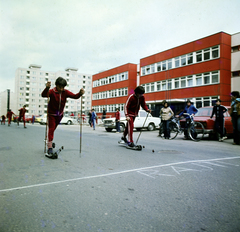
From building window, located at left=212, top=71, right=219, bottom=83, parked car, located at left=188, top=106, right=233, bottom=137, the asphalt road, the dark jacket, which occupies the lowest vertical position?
the asphalt road

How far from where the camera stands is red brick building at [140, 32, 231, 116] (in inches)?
1085

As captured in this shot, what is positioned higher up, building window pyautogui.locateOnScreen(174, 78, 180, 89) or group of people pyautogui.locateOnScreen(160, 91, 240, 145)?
building window pyautogui.locateOnScreen(174, 78, 180, 89)

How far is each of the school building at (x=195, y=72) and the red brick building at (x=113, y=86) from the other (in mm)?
4748

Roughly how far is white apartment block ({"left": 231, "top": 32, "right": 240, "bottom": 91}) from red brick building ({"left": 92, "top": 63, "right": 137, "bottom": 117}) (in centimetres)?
1775

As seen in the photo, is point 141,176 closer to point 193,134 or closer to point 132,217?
point 132,217

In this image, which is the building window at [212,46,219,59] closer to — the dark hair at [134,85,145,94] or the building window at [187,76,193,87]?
the building window at [187,76,193,87]

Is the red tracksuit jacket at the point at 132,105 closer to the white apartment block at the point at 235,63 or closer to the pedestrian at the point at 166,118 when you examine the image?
the pedestrian at the point at 166,118

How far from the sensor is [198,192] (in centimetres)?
329

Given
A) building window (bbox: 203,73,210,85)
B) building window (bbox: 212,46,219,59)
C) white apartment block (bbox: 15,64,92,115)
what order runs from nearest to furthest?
building window (bbox: 212,46,219,59)
building window (bbox: 203,73,210,85)
white apartment block (bbox: 15,64,92,115)

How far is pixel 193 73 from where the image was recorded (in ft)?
100

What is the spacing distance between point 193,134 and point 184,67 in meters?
22.3

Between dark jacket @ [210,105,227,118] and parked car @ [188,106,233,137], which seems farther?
parked car @ [188,106,233,137]

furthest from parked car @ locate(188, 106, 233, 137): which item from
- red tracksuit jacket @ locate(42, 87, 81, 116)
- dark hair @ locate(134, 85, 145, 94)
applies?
red tracksuit jacket @ locate(42, 87, 81, 116)

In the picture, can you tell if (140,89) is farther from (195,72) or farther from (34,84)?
(34,84)
